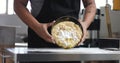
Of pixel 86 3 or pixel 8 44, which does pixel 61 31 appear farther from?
pixel 8 44

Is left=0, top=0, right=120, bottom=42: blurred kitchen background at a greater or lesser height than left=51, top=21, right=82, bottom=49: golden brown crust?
greater

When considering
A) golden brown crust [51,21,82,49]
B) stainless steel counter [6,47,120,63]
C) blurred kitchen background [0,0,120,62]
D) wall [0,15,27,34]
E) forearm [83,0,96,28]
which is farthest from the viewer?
wall [0,15,27,34]

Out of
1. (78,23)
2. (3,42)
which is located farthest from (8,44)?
(78,23)

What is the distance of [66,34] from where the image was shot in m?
0.75

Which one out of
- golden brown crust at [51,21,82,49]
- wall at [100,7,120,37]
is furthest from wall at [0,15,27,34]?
golden brown crust at [51,21,82,49]

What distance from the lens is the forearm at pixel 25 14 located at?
0.77m

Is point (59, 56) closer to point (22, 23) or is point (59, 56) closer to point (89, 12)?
point (89, 12)

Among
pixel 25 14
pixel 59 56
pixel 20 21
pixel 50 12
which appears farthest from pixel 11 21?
pixel 59 56

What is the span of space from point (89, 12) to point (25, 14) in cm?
23

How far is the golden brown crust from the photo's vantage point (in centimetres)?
74

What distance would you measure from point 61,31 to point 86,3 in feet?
0.82

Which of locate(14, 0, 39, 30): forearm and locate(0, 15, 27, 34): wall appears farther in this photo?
locate(0, 15, 27, 34): wall

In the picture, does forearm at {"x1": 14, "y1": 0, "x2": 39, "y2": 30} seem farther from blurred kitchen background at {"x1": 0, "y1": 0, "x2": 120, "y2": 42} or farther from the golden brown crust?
blurred kitchen background at {"x1": 0, "y1": 0, "x2": 120, "y2": 42}

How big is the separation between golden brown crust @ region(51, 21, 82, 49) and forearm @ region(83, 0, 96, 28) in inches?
2.9
